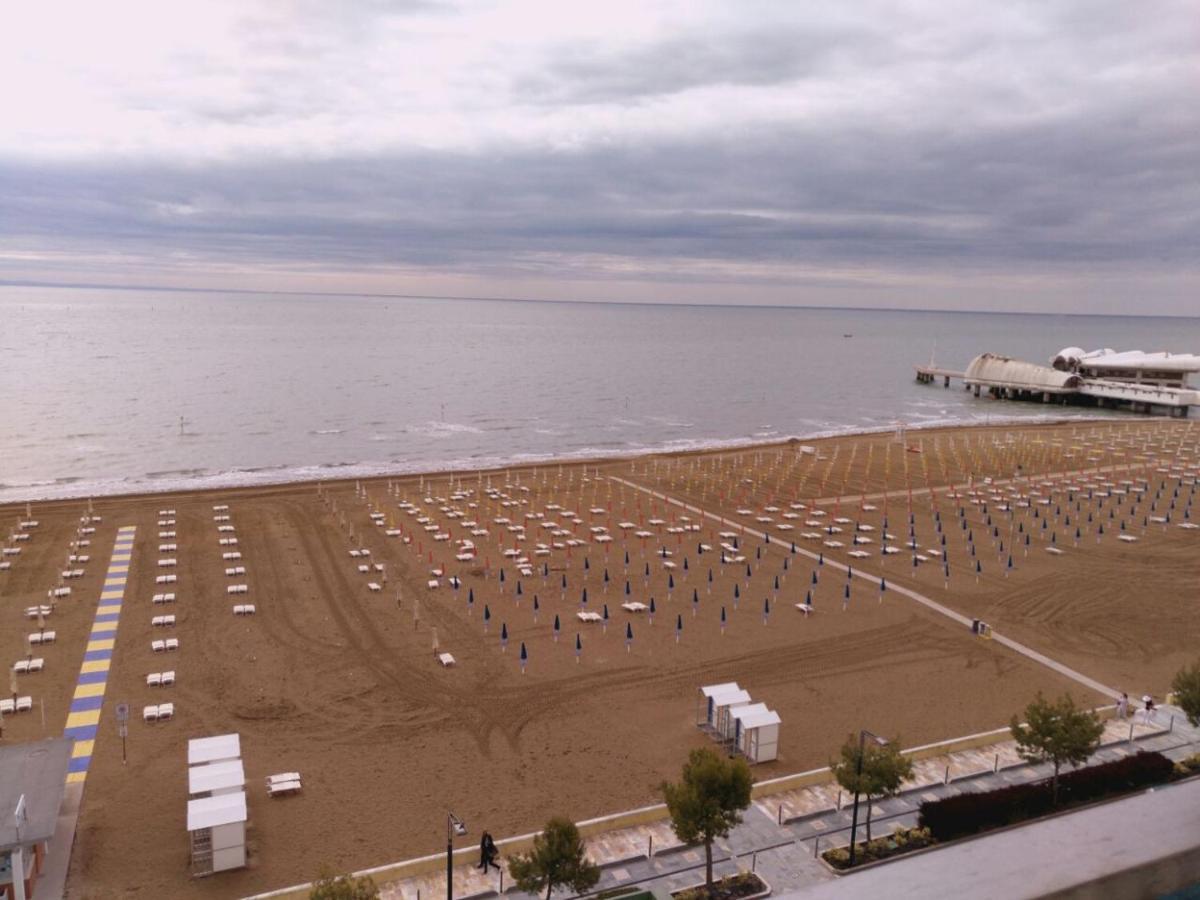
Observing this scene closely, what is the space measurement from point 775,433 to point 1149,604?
6061 cm

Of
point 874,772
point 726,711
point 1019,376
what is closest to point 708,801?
point 874,772

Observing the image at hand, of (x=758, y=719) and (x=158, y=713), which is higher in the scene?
(x=758, y=719)

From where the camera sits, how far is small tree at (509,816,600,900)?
16562mm

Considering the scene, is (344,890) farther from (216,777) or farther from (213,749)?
(213,749)

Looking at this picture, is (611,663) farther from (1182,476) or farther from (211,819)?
(1182,476)

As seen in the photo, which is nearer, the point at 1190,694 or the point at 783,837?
the point at 783,837

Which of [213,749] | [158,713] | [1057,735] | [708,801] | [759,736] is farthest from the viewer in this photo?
[158,713]

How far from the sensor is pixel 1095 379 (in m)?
134

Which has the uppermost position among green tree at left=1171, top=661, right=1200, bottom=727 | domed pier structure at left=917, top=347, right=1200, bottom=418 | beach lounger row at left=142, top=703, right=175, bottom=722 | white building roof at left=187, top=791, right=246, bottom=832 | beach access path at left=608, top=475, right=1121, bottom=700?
domed pier structure at left=917, top=347, right=1200, bottom=418

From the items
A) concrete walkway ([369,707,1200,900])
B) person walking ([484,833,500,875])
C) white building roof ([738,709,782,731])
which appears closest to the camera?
concrete walkway ([369,707,1200,900])

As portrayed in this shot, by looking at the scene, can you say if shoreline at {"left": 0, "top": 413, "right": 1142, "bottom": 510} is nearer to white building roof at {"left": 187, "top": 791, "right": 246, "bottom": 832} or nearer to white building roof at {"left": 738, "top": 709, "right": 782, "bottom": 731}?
white building roof at {"left": 187, "top": 791, "right": 246, "bottom": 832}

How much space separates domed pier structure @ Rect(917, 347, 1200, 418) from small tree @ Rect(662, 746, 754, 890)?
404 feet

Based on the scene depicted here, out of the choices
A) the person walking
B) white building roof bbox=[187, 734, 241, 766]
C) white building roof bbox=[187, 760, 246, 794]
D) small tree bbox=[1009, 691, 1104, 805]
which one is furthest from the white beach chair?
small tree bbox=[1009, 691, 1104, 805]

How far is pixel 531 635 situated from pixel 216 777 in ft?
46.6
